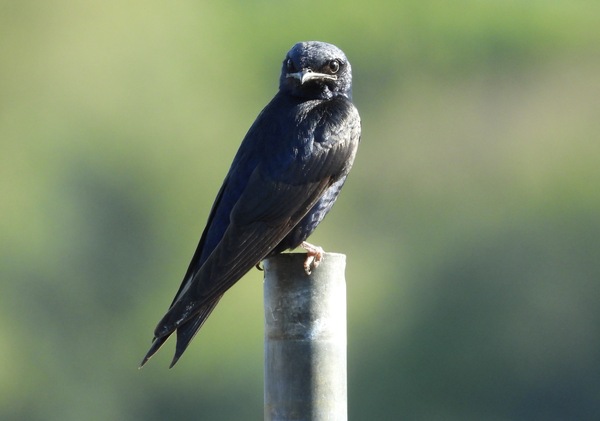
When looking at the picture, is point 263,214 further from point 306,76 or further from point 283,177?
point 306,76

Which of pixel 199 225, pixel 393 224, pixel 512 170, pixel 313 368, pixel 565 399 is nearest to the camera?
pixel 313 368

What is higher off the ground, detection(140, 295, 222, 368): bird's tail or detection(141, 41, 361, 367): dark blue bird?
detection(141, 41, 361, 367): dark blue bird

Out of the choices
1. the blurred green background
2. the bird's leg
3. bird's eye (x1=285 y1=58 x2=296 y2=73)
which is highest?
the blurred green background

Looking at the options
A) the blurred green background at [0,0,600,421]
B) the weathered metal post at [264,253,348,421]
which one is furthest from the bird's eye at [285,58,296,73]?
the blurred green background at [0,0,600,421]

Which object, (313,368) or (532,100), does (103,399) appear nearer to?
(532,100)

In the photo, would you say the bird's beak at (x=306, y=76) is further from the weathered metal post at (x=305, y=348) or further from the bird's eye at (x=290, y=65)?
the weathered metal post at (x=305, y=348)

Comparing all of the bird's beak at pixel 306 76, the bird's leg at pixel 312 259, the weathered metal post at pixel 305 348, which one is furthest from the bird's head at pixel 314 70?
the weathered metal post at pixel 305 348

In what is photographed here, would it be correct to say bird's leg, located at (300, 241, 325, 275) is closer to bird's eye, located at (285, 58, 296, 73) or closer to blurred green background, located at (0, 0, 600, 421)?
bird's eye, located at (285, 58, 296, 73)

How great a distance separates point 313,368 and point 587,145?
1969 centimetres

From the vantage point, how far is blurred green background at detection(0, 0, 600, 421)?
1889cm

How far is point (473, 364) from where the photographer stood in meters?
18.8

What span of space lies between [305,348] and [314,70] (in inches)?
75.5

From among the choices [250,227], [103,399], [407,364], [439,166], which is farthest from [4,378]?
[250,227]

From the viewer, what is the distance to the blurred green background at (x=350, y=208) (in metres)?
18.9
